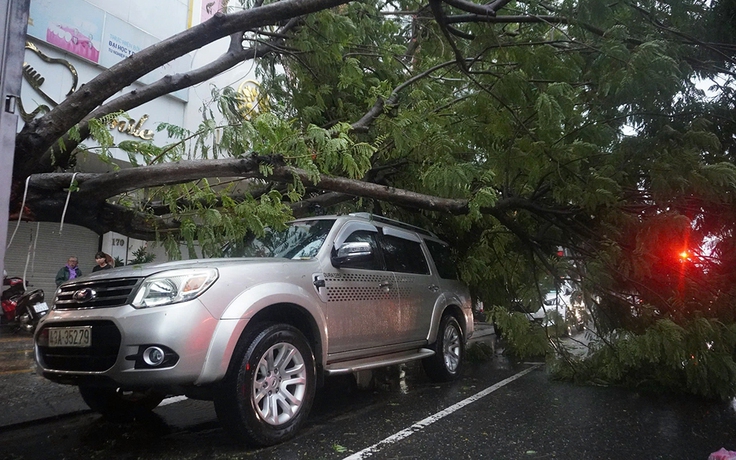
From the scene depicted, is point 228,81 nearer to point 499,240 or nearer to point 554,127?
point 499,240

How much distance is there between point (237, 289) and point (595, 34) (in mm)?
4235

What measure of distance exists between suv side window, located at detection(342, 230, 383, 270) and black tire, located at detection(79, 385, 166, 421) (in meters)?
2.27

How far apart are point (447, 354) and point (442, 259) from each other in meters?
1.37

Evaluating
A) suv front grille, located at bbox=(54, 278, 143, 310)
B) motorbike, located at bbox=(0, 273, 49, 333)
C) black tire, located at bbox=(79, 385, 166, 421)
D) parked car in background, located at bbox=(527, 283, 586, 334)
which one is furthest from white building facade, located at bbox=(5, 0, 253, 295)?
parked car in background, located at bbox=(527, 283, 586, 334)

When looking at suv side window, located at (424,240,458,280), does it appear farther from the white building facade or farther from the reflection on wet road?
the reflection on wet road

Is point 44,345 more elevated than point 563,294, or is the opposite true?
point 563,294

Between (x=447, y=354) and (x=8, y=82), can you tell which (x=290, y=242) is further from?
(x=8, y=82)

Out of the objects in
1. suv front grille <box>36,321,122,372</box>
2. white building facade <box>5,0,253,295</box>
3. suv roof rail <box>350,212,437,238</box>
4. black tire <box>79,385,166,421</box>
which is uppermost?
white building facade <box>5,0,253,295</box>

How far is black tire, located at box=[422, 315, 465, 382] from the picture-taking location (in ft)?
22.5

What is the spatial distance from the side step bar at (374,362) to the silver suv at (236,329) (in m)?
0.02

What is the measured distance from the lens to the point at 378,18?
8.61m

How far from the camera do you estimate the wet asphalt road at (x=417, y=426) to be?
409 centimetres

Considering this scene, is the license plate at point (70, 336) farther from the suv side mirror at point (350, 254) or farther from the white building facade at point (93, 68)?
the white building facade at point (93, 68)

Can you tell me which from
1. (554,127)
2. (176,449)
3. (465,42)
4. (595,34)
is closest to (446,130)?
(465,42)
